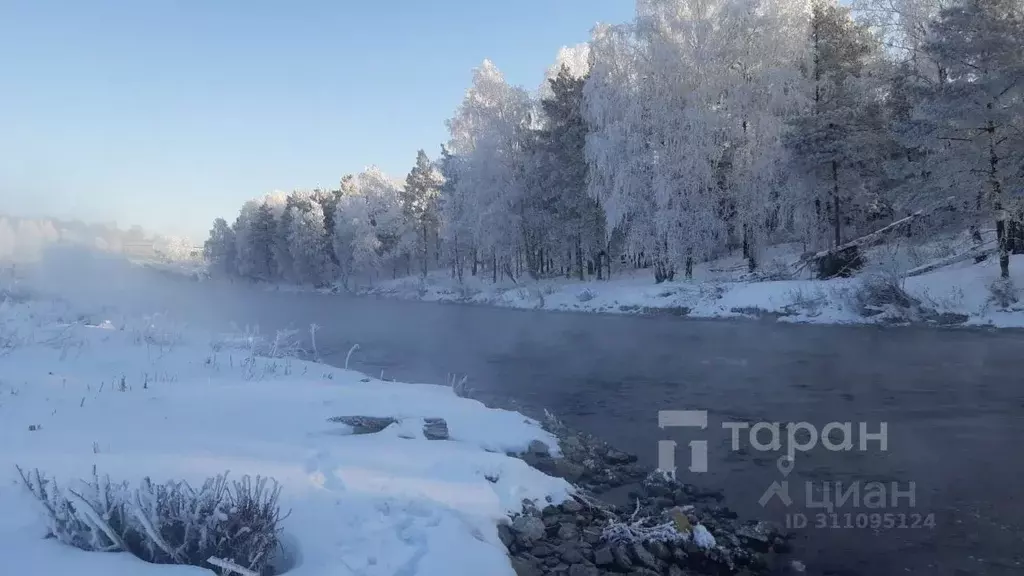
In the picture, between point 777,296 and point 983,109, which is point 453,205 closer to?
point 777,296

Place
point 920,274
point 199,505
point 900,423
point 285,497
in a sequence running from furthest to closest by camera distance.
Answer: point 920,274 < point 900,423 < point 285,497 < point 199,505

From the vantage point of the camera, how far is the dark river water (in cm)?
600

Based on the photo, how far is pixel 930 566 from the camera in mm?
5348

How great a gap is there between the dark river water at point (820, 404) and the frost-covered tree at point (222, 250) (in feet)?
Result: 290

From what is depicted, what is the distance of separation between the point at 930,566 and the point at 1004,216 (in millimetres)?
18509

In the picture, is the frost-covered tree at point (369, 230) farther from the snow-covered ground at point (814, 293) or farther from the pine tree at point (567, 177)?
the snow-covered ground at point (814, 293)

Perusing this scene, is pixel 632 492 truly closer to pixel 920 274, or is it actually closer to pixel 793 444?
pixel 793 444

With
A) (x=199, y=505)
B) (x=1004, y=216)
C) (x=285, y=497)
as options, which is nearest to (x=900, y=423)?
(x=285, y=497)

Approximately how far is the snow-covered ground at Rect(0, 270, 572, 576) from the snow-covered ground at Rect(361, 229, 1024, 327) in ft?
53.2

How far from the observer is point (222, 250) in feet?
349

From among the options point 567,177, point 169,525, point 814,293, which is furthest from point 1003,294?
point 567,177

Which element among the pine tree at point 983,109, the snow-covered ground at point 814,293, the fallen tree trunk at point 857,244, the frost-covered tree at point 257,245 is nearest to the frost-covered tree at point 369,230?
the frost-covered tree at point 257,245

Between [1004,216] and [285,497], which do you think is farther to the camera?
[1004,216]

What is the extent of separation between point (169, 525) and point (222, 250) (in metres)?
113
